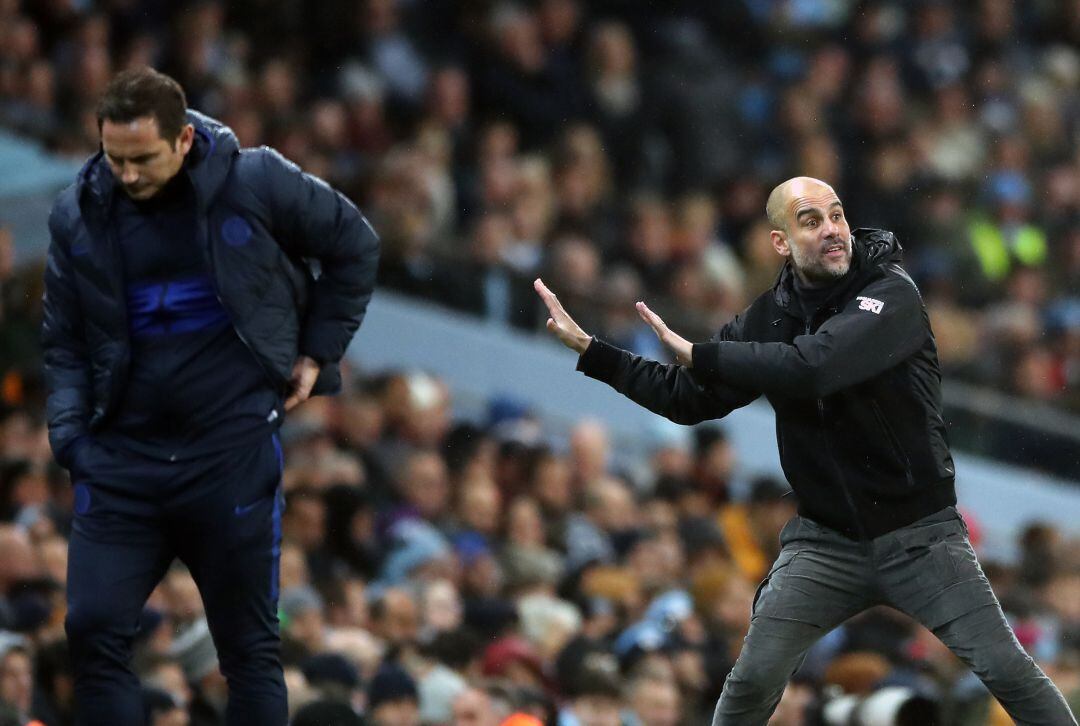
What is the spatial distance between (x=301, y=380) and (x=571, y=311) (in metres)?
7.40

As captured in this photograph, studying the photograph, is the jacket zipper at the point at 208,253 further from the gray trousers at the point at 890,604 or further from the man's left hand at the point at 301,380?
the gray trousers at the point at 890,604

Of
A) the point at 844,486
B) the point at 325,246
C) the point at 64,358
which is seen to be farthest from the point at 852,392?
the point at 64,358

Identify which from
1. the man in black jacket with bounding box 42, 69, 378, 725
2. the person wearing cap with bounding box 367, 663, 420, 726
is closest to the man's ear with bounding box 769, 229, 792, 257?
the man in black jacket with bounding box 42, 69, 378, 725

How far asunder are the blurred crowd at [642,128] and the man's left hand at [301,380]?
21.4ft

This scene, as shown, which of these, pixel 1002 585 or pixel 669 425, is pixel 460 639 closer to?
pixel 1002 585

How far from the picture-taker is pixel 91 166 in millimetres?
5676

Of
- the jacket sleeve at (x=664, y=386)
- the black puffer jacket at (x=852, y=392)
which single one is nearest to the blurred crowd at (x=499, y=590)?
the jacket sleeve at (x=664, y=386)

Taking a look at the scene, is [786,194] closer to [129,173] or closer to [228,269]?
[228,269]

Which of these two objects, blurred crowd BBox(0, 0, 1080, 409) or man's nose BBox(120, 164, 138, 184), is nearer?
man's nose BBox(120, 164, 138, 184)

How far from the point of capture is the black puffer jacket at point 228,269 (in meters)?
5.61

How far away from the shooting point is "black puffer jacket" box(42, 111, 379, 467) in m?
5.61

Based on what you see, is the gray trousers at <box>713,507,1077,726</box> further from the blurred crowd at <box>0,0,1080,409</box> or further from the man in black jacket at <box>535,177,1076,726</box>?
the blurred crowd at <box>0,0,1080,409</box>

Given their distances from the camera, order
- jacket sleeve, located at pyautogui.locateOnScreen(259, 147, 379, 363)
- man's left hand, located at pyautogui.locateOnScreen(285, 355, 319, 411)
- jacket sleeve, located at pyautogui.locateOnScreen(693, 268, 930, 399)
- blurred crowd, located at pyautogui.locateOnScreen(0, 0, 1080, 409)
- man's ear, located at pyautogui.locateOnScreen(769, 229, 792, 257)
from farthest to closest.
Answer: blurred crowd, located at pyautogui.locateOnScreen(0, 0, 1080, 409)
man's ear, located at pyautogui.locateOnScreen(769, 229, 792, 257)
man's left hand, located at pyautogui.locateOnScreen(285, 355, 319, 411)
jacket sleeve, located at pyautogui.locateOnScreen(259, 147, 379, 363)
jacket sleeve, located at pyautogui.locateOnScreen(693, 268, 930, 399)

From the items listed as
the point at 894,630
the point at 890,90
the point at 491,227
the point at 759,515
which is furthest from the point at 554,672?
the point at 890,90
